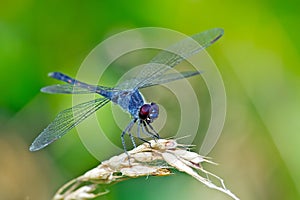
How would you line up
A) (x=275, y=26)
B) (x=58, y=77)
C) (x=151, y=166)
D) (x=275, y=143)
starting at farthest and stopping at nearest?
A: 1. (x=275, y=26)
2. (x=275, y=143)
3. (x=58, y=77)
4. (x=151, y=166)

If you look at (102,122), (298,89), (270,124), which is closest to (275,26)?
(298,89)

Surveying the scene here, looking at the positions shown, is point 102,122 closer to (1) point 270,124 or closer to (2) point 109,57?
(2) point 109,57

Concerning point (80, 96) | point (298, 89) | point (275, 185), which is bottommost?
point (275, 185)

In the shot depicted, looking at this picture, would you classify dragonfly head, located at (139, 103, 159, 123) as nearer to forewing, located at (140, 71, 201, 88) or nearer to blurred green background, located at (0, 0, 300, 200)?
forewing, located at (140, 71, 201, 88)

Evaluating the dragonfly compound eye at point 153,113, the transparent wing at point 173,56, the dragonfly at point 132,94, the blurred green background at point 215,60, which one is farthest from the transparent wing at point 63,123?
the blurred green background at point 215,60

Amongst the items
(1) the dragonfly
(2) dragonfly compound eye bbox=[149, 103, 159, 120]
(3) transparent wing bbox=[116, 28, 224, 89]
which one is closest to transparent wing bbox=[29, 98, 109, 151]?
(1) the dragonfly

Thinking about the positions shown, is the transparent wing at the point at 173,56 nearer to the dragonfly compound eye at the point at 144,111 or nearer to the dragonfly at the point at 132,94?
the dragonfly at the point at 132,94

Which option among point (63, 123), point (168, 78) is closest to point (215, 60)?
point (168, 78)
